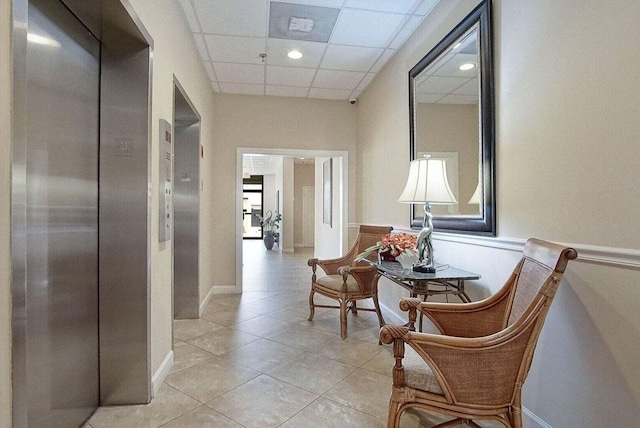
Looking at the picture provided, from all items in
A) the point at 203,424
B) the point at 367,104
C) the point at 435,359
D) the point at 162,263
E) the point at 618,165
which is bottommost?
the point at 203,424

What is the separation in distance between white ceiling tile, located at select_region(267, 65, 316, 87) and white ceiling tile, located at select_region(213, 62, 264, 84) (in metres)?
0.11

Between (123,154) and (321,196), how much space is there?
546 cm

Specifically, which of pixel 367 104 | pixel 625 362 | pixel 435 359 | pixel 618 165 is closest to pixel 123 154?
pixel 435 359

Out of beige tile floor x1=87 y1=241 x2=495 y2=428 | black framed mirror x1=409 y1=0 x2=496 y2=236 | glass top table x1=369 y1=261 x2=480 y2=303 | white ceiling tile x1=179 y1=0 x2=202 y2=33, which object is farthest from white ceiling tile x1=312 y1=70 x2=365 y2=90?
beige tile floor x1=87 y1=241 x2=495 y2=428

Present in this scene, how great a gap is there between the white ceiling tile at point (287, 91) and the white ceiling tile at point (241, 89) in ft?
0.39

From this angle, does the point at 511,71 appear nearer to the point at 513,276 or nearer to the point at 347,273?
the point at 513,276

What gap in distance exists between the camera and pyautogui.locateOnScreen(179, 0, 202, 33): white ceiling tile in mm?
2743

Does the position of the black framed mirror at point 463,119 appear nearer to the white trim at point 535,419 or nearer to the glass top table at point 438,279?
the glass top table at point 438,279

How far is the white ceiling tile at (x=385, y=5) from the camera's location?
8.86ft

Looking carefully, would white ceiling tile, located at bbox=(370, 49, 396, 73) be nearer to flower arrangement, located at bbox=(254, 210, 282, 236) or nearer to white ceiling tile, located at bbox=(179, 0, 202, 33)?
white ceiling tile, located at bbox=(179, 0, 202, 33)

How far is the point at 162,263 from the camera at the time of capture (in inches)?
91.7

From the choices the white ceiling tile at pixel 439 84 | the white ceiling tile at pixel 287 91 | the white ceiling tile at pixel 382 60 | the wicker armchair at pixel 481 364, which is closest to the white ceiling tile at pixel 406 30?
the white ceiling tile at pixel 382 60

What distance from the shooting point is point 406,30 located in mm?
3143

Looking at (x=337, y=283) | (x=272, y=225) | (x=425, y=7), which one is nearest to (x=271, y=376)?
(x=337, y=283)
